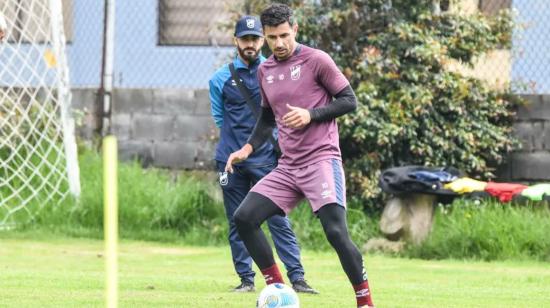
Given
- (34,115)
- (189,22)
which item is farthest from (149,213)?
(189,22)

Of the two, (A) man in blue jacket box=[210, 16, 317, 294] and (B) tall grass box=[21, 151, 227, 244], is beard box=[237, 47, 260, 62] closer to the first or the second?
(A) man in blue jacket box=[210, 16, 317, 294]

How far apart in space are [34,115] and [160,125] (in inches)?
59.9

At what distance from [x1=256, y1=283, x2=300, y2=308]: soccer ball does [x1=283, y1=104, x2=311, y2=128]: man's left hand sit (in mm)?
1004

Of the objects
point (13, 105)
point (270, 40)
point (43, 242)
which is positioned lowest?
point (43, 242)

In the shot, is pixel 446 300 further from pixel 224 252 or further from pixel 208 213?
pixel 208 213

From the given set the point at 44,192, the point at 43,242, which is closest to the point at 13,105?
the point at 44,192

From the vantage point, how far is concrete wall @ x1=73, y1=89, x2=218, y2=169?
15.9 meters

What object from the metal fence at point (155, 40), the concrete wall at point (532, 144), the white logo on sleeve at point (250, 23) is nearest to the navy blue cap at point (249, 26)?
the white logo on sleeve at point (250, 23)

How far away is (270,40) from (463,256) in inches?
221

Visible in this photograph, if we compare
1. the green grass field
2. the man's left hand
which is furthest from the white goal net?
the man's left hand

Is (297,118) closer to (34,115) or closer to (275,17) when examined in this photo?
(275,17)

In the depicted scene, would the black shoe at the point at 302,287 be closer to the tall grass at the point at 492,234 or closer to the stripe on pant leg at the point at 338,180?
the stripe on pant leg at the point at 338,180

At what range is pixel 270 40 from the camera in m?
8.13

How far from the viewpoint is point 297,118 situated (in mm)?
7742
